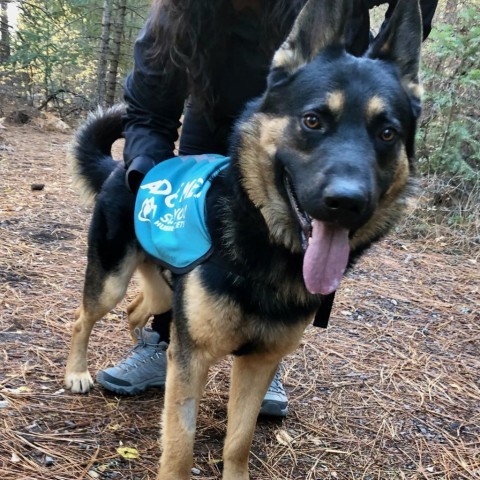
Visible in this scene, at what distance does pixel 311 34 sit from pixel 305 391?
7.37 feet

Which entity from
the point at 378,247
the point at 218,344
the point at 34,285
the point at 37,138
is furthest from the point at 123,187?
the point at 37,138

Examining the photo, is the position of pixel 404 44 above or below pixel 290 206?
above

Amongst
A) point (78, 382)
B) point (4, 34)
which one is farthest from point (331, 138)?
point (4, 34)

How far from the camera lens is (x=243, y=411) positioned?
2.56m

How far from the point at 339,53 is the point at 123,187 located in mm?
1475

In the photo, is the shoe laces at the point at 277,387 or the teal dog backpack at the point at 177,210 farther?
the shoe laces at the point at 277,387

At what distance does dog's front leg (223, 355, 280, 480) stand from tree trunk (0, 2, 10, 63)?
14.5 metres

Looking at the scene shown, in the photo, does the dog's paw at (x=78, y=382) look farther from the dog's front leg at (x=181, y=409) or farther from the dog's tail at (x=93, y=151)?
the dog's tail at (x=93, y=151)

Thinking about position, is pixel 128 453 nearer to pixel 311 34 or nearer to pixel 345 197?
pixel 345 197

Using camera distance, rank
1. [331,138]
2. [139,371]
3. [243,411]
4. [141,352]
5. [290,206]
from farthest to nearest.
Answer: [141,352] < [139,371] < [243,411] < [290,206] < [331,138]

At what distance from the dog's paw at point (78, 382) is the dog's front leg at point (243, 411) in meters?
1.05

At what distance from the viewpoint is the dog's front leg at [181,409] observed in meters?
2.37

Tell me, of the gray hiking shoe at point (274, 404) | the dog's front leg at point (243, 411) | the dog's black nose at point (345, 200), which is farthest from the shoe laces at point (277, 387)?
the dog's black nose at point (345, 200)

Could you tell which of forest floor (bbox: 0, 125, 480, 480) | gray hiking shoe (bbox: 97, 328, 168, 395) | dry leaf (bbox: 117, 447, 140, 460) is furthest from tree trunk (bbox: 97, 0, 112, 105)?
dry leaf (bbox: 117, 447, 140, 460)
